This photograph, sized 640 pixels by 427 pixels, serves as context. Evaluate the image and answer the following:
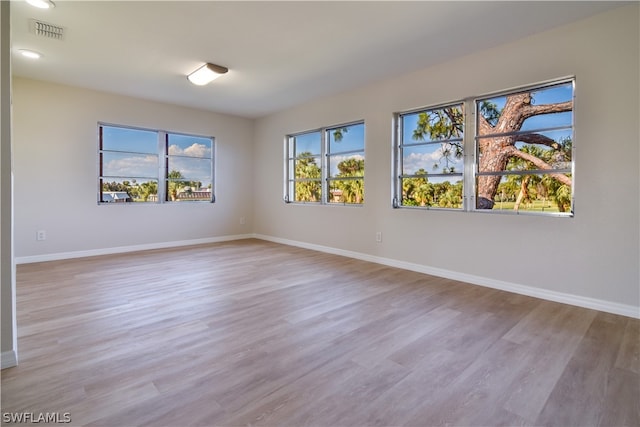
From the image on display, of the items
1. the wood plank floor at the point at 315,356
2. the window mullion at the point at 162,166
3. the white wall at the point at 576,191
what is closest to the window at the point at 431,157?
the white wall at the point at 576,191

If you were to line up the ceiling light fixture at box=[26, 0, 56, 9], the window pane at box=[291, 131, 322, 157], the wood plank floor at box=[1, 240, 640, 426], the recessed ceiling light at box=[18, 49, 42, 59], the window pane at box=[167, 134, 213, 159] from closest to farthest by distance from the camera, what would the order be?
1. the wood plank floor at box=[1, 240, 640, 426]
2. the ceiling light fixture at box=[26, 0, 56, 9]
3. the recessed ceiling light at box=[18, 49, 42, 59]
4. the window pane at box=[291, 131, 322, 157]
5. the window pane at box=[167, 134, 213, 159]

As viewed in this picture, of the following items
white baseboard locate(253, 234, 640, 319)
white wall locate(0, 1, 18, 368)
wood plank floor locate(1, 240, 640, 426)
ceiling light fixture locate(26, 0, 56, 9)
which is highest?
ceiling light fixture locate(26, 0, 56, 9)

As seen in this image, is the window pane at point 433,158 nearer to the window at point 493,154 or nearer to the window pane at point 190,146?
the window at point 493,154

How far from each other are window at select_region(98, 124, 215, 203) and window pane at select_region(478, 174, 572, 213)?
5.13 metres

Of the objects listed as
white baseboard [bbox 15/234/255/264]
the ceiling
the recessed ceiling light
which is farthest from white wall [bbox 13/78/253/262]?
the recessed ceiling light

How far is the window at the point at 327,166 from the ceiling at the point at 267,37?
0.92 meters

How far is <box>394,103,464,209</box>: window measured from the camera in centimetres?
390

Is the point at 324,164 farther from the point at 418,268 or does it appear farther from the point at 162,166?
the point at 162,166

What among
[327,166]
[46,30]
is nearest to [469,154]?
[327,166]

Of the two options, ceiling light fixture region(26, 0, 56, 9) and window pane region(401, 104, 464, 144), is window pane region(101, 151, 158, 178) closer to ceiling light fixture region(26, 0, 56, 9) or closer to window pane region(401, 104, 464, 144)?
ceiling light fixture region(26, 0, 56, 9)

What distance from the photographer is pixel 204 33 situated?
3.16 metres

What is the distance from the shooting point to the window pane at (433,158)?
3.92 m

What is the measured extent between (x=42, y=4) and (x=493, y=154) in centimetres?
446

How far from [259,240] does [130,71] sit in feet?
12.1
